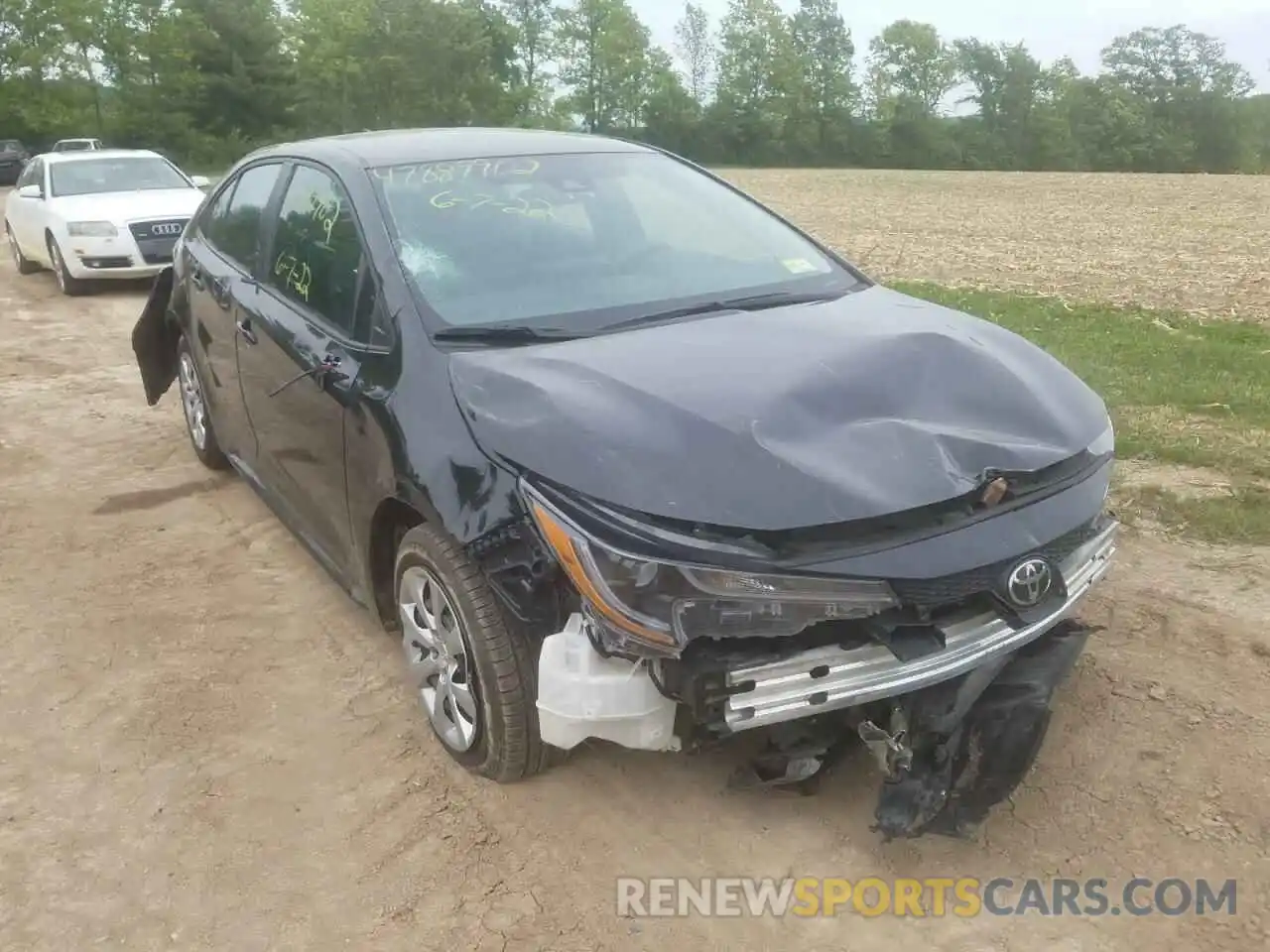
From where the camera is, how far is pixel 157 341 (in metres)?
5.95

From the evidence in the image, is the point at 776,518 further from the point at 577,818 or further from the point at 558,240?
the point at 558,240

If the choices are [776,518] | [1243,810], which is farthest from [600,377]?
[1243,810]

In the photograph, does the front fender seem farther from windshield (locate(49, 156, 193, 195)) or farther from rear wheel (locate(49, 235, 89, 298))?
windshield (locate(49, 156, 193, 195))

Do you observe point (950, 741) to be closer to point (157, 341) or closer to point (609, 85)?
point (157, 341)

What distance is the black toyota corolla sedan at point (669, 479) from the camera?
2518 millimetres

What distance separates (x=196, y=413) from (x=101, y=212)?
675 centimetres

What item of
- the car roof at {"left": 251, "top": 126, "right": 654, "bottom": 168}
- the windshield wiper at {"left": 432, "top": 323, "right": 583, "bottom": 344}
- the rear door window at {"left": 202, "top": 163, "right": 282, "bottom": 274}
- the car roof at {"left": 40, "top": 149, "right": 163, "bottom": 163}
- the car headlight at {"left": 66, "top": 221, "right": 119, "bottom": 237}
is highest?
the car roof at {"left": 251, "top": 126, "right": 654, "bottom": 168}

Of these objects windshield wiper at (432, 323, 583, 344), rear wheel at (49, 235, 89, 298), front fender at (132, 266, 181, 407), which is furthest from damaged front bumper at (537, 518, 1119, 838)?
rear wheel at (49, 235, 89, 298)

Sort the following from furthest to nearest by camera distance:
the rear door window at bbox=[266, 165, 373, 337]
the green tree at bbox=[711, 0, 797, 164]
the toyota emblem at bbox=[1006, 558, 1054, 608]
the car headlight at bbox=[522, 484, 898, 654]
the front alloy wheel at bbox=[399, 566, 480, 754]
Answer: the green tree at bbox=[711, 0, 797, 164] < the rear door window at bbox=[266, 165, 373, 337] < the front alloy wheel at bbox=[399, 566, 480, 754] < the toyota emblem at bbox=[1006, 558, 1054, 608] < the car headlight at bbox=[522, 484, 898, 654]

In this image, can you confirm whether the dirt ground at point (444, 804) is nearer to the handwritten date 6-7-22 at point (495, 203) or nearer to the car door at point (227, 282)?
the car door at point (227, 282)

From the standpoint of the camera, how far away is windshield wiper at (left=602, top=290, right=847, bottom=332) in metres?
3.44

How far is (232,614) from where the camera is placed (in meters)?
4.24

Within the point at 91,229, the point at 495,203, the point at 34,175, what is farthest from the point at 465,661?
the point at 34,175

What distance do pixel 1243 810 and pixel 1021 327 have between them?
248 inches
